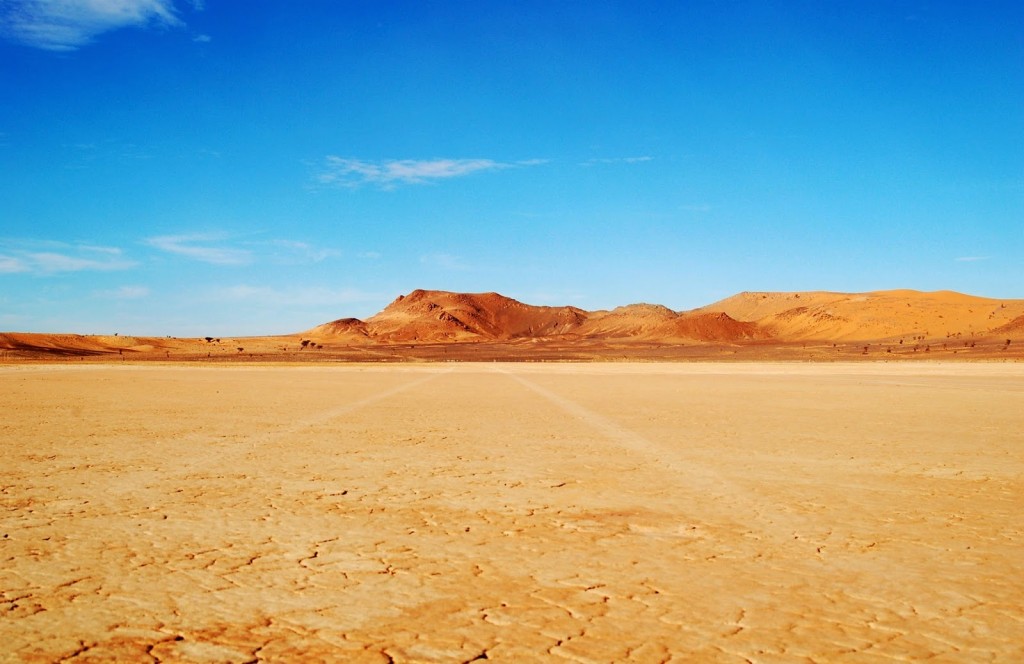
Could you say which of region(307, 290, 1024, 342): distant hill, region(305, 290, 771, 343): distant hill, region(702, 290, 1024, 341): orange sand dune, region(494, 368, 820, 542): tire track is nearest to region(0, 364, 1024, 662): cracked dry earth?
region(494, 368, 820, 542): tire track

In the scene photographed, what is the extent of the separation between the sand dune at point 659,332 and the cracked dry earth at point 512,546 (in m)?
41.9

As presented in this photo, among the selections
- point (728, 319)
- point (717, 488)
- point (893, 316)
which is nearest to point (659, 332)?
point (728, 319)

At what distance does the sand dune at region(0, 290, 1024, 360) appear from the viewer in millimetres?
60688

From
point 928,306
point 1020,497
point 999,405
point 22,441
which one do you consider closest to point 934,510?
point 1020,497

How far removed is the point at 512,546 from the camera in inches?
187

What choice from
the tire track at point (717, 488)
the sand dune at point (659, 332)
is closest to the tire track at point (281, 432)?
the tire track at point (717, 488)

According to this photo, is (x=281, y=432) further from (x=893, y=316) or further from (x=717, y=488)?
(x=893, y=316)

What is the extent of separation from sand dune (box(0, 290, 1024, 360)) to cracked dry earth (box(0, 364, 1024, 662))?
41867mm

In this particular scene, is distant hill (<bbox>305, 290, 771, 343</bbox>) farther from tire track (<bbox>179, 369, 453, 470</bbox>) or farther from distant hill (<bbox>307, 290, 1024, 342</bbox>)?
tire track (<bbox>179, 369, 453, 470</bbox>)

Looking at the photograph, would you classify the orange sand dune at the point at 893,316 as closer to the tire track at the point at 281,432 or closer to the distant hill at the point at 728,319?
the distant hill at the point at 728,319

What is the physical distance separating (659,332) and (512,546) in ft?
279

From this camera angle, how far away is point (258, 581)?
400 centimetres

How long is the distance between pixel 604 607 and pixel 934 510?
11.3ft

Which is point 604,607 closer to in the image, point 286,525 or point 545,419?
point 286,525
